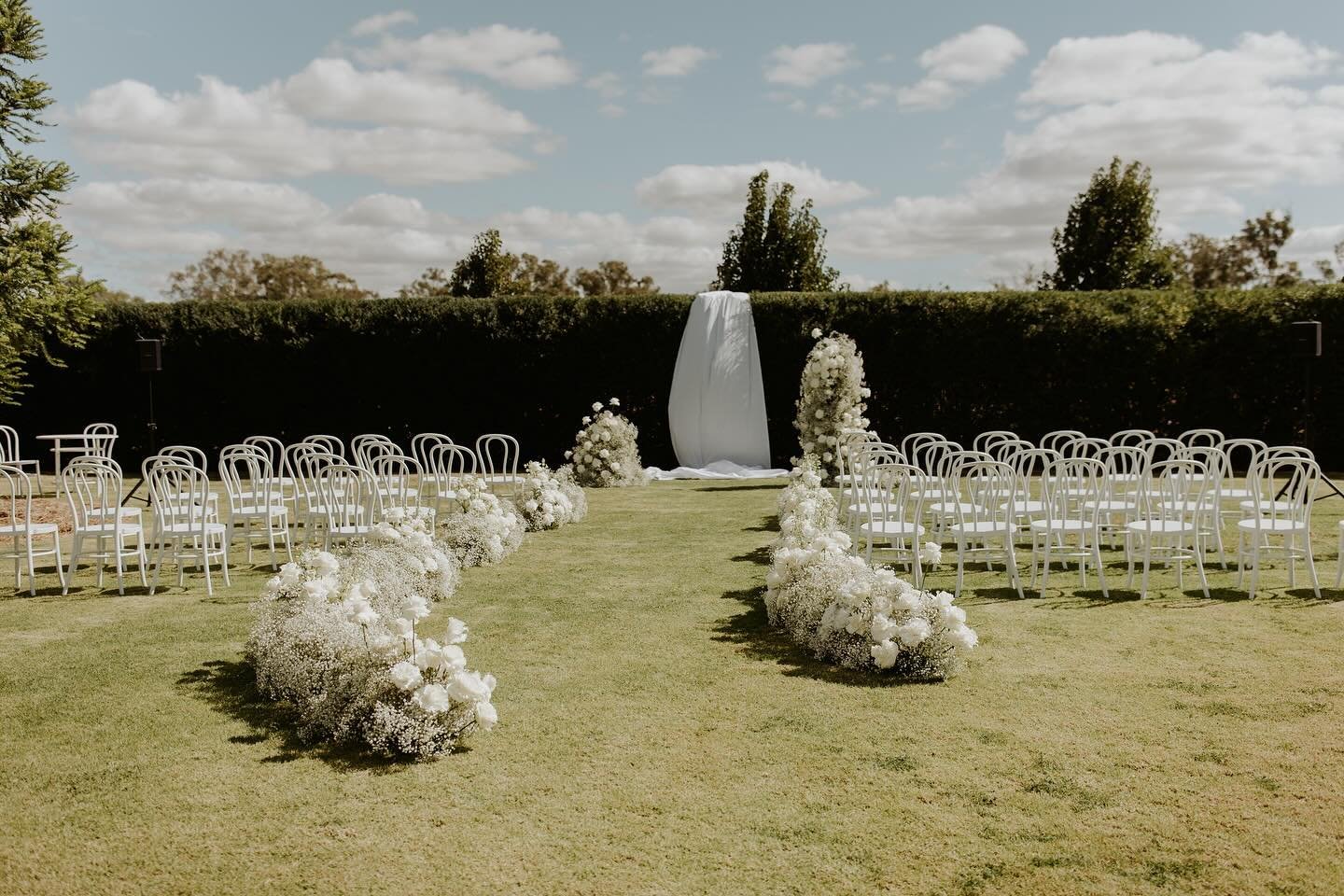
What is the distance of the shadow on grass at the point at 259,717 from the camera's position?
3805 mm

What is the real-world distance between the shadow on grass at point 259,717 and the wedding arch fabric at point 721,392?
10.6 meters

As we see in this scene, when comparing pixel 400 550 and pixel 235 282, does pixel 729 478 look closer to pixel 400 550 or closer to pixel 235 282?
pixel 400 550

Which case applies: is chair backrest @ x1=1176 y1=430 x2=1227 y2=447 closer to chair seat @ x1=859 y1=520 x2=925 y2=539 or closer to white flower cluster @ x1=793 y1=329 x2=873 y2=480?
chair seat @ x1=859 y1=520 x2=925 y2=539

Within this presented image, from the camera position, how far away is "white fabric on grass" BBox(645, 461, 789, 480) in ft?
47.5

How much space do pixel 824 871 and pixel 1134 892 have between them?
83 cm

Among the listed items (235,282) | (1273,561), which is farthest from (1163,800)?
(235,282)

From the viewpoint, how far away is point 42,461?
655 inches

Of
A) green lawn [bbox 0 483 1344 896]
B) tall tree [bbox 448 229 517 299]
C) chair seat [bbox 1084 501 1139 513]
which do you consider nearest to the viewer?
green lawn [bbox 0 483 1344 896]

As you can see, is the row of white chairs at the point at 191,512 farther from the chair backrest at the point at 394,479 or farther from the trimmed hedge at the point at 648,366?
the trimmed hedge at the point at 648,366

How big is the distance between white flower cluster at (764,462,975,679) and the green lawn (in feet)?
0.47

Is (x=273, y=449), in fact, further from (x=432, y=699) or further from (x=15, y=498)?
(x=432, y=699)

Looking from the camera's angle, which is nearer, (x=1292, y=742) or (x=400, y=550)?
(x=1292, y=742)

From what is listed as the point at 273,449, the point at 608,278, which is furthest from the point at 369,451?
the point at 608,278

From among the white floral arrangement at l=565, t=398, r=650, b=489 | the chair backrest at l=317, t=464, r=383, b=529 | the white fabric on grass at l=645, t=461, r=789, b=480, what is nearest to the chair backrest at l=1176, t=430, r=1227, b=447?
the white fabric on grass at l=645, t=461, r=789, b=480
